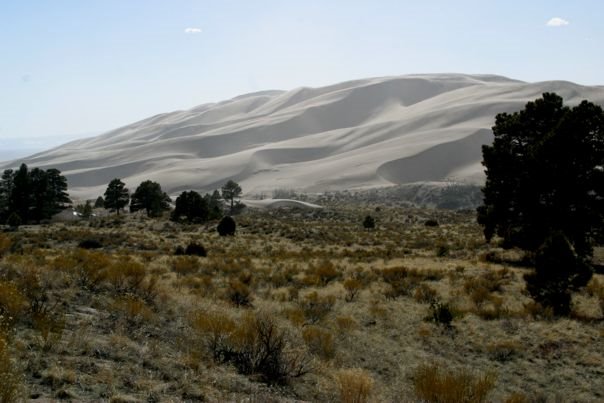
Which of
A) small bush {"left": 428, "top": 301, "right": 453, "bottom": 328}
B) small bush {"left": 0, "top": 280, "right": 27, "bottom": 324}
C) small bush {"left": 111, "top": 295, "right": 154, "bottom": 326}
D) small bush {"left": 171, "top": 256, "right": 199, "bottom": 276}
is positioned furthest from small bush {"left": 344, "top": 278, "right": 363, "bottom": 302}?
small bush {"left": 0, "top": 280, "right": 27, "bottom": 324}

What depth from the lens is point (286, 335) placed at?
10.2 meters

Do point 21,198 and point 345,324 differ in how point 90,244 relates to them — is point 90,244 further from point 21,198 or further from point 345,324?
point 21,198

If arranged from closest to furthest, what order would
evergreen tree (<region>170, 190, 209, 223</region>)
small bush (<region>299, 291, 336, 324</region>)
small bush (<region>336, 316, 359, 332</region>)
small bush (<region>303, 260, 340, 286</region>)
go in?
small bush (<region>336, 316, 359, 332</region>) → small bush (<region>299, 291, 336, 324</region>) → small bush (<region>303, 260, 340, 286</region>) → evergreen tree (<region>170, 190, 209, 223</region>)

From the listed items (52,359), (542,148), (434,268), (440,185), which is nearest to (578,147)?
(542,148)

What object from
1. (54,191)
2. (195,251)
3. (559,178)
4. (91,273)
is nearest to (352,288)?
(91,273)

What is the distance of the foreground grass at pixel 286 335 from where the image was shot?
22.1 feet

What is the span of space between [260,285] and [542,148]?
12.4 metres

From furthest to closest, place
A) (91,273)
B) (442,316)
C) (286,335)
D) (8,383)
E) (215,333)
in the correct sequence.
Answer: (442,316), (91,273), (286,335), (215,333), (8,383)

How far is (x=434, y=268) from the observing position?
21.8 metres

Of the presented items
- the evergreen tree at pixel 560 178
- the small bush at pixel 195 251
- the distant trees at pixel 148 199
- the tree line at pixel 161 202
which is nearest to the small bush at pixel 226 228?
the tree line at pixel 161 202

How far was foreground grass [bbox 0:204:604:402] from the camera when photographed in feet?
22.1

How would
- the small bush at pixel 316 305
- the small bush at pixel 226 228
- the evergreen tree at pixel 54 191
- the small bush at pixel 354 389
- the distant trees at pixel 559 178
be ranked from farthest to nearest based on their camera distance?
the evergreen tree at pixel 54 191, the small bush at pixel 226 228, the distant trees at pixel 559 178, the small bush at pixel 316 305, the small bush at pixel 354 389

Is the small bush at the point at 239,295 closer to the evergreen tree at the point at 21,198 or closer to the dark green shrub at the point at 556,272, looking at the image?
the dark green shrub at the point at 556,272

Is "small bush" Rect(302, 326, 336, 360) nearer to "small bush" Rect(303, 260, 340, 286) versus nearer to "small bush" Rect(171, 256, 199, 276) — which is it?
"small bush" Rect(303, 260, 340, 286)
